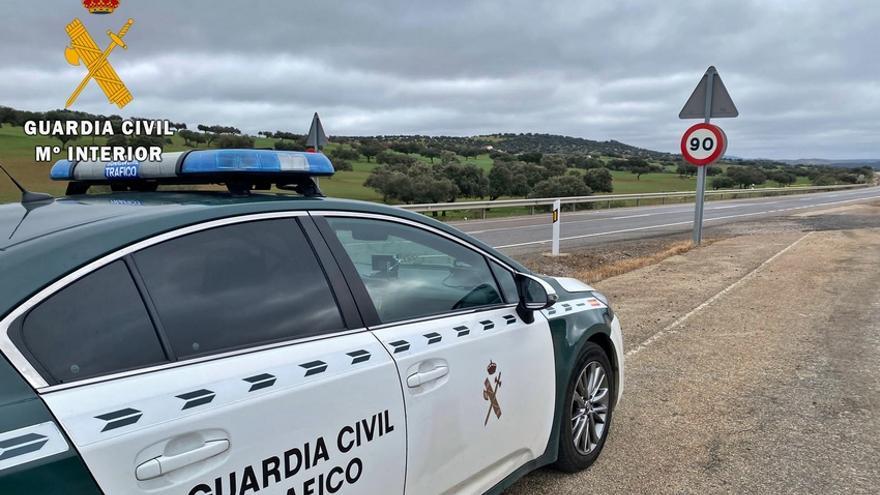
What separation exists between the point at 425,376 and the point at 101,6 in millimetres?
16366

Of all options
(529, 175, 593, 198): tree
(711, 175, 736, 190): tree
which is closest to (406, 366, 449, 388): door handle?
(529, 175, 593, 198): tree

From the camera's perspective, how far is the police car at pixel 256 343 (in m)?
1.63

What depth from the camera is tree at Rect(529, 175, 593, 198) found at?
4016 cm

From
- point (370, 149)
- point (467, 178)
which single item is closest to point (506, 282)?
point (467, 178)

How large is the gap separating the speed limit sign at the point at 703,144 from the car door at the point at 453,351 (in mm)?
10230

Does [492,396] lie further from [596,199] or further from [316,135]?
[596,199]

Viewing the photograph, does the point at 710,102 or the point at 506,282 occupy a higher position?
the point at 710,102

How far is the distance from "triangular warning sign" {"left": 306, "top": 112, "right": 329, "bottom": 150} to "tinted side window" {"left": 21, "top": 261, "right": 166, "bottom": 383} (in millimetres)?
11692

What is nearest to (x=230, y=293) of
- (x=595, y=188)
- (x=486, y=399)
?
(x=486, y=399)

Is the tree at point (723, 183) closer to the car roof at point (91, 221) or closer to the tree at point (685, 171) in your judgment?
the tree at point (685, 171)

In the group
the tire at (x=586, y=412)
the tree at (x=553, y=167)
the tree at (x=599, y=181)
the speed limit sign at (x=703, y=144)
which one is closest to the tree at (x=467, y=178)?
the tree at (x=553, y=167)

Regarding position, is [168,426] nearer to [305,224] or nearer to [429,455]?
[305,224]

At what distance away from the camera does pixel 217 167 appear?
2510mm

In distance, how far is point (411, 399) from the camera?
2.41 m
